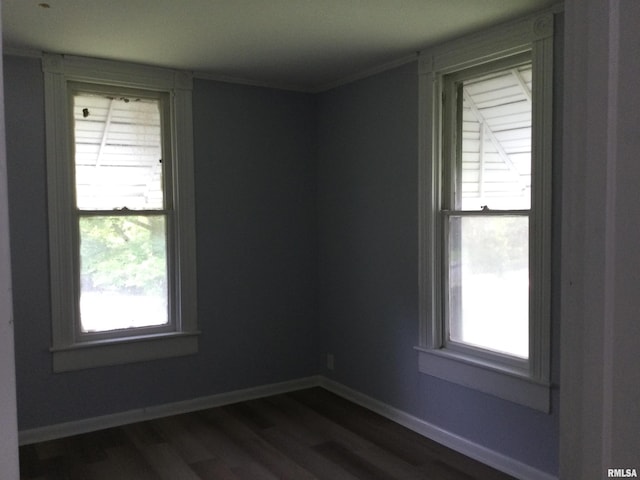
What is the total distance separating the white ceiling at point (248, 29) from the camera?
267 cm

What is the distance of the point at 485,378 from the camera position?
3133 millimetres

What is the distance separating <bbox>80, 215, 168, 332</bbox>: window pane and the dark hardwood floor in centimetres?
77

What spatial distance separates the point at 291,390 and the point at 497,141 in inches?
104

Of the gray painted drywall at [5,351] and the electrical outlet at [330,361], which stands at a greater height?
the gray painted drywall at [5,351]

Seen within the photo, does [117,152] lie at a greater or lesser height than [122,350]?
greater

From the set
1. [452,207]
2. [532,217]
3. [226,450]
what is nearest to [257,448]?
[226,450]

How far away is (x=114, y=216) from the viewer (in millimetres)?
3756

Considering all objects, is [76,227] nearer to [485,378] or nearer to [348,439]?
[348,439]

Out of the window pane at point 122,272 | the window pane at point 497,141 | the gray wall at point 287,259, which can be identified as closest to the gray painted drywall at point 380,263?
the gray wall at point 287,259

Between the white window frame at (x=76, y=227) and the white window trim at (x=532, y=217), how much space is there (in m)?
1.71

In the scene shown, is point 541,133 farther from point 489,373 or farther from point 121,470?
Answer: point 121,470

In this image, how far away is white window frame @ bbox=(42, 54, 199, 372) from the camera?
3.49 metres

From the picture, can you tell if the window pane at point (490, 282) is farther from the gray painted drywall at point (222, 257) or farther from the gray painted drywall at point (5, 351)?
the gray painted drywall at point (5, 351)

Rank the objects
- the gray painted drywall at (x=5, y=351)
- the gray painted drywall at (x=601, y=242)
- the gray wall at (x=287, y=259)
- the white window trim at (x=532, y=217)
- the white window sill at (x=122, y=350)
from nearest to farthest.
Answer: the gray painted drywall at (x=5, y=351), the gray painted drywall at (x=601, y=242), the white window trim at (x=532, y=217), the gray wall at (x=287, y=259), the white window sill at (x=122, y=350)
